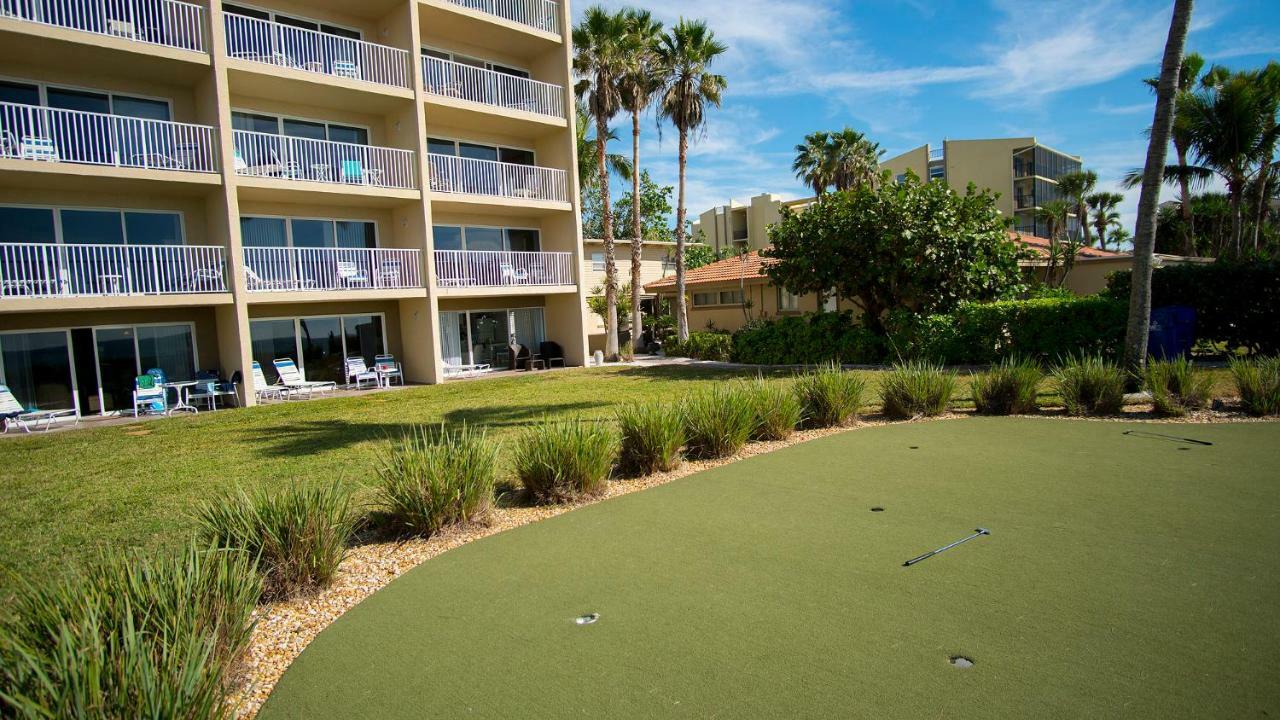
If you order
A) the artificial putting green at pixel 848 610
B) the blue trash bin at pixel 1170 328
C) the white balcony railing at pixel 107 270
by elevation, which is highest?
the white balcony railing at pixel 107 270

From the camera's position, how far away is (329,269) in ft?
59.1

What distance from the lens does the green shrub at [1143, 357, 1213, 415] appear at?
31.7ft

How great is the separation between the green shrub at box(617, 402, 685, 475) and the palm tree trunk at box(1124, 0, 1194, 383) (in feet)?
25.6

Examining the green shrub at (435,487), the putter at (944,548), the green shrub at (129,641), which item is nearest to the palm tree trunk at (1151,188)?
the putter at (944,548)

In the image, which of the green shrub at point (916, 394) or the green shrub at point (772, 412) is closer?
the green shrub at point (772, 412)

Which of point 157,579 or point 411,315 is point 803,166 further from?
point 157,579

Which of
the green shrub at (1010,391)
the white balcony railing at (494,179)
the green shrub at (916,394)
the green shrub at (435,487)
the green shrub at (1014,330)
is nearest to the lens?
the green shrub at (435,487)

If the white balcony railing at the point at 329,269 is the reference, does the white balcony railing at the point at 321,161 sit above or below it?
above

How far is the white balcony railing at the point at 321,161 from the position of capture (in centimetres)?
1689

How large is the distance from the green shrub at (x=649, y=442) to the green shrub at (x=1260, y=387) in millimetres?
7763

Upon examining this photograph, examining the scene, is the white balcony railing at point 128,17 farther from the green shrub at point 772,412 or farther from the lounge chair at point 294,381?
the green shrub at point 772,412

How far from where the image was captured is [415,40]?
1895cm

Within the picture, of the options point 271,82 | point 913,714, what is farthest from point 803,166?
point 913,714

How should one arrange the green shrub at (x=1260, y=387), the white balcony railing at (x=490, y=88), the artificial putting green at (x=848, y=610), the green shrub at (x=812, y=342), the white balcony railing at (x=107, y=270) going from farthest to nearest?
the white balcony railing at (x=490, y=88), the green shrub at (x=812, y=342), the white balcony railing at (x=107, y=270), the green shrub at (x=1260, y=387), the artificial putting green at (x=848, y=610)
